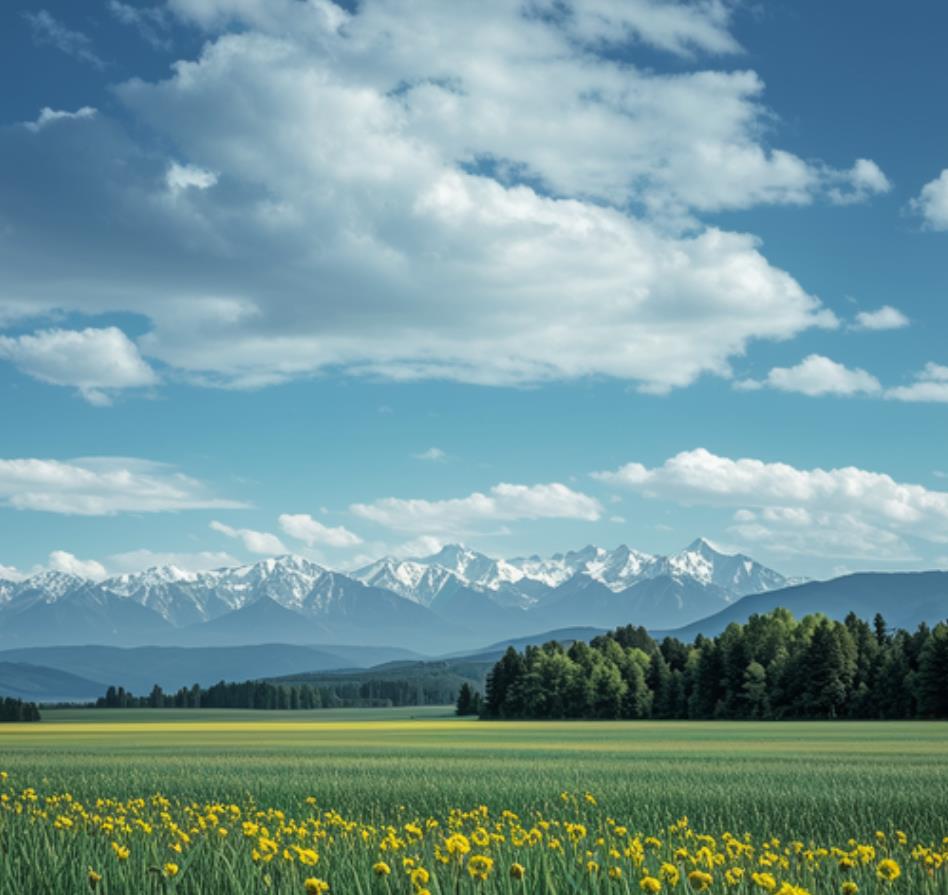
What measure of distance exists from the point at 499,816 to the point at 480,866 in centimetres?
1302

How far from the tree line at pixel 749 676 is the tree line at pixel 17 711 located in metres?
63.3

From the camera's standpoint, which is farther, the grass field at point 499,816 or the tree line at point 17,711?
the tree line at point 17,711

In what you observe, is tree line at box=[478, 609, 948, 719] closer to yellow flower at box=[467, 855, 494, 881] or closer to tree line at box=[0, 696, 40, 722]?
tree line at box=[0, 696, 40, 722]

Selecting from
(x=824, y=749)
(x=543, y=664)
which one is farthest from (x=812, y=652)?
(x=824, y=749)

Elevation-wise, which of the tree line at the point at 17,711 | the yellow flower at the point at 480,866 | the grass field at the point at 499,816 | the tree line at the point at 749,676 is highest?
the yellow flower at the point at 480,866

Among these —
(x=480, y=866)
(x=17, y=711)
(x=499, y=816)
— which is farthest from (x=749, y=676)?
(x=480, y=866)

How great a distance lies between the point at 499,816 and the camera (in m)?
21.3

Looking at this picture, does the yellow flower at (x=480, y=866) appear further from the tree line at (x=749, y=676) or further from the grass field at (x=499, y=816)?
the tree line at (x=749, y=676)

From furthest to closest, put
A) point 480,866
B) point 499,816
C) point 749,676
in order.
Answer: point 749,676 → point 499,816 → point 480,866

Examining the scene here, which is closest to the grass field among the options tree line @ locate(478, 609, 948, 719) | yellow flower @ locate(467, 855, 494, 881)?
yellow flower @ locate(467, 855, 494, 881)

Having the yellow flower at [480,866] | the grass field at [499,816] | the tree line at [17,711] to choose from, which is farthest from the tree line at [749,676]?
the yellow flower at [480,866]

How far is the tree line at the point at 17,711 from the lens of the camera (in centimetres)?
15312

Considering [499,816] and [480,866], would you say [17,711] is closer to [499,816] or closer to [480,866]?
[499,816]

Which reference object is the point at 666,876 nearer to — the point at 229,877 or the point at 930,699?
the point at 229,877
